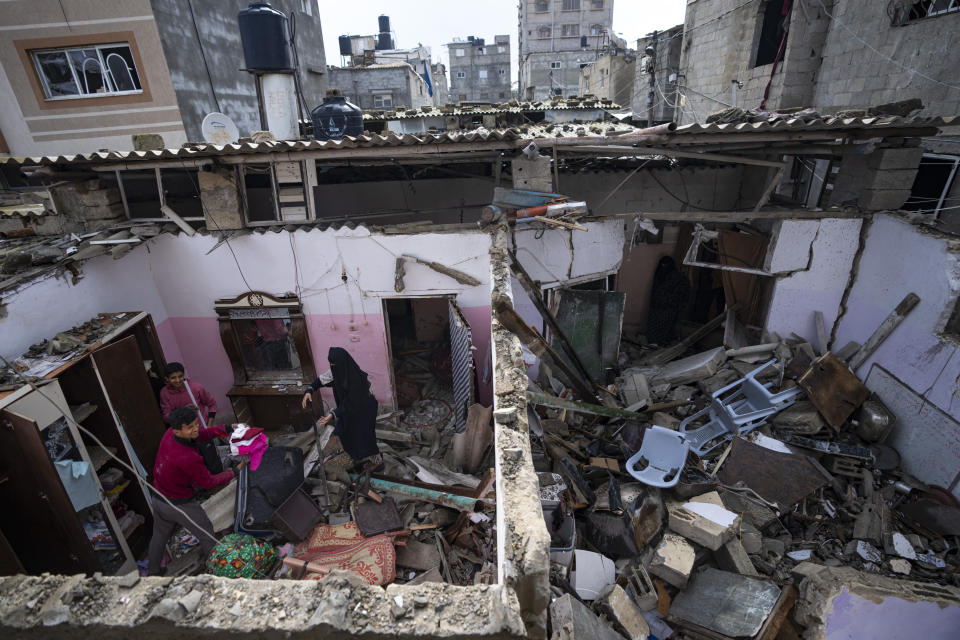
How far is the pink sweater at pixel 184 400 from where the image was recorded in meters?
5.86

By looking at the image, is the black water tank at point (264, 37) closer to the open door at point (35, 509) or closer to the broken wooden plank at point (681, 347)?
the open door at point (35, 509)

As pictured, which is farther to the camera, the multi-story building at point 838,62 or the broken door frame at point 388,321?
the multi-story building at point 838,62

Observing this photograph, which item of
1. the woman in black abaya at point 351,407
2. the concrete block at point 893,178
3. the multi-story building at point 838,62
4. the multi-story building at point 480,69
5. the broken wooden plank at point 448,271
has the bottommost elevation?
the woman in black abaya at point 351,407

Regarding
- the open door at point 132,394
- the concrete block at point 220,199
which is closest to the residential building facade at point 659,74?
the concrete block at point 220,199

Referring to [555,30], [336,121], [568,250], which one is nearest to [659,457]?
[568,250]

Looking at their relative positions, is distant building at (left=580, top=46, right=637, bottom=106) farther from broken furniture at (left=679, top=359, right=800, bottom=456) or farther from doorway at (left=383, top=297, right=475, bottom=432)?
broken furniture at (left=679, top=359, right=800, bottom=456)

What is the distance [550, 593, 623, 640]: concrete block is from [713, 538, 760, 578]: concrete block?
1.73m

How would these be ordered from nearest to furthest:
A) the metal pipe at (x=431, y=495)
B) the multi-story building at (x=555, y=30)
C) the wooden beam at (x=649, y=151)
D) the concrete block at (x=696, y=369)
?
the metal pipe at (x=431, y=495)
the wooden beam at (x=649, y=151)
the concrete block at (x=696, y=369)
the multi-story building at (x=555, y=30)

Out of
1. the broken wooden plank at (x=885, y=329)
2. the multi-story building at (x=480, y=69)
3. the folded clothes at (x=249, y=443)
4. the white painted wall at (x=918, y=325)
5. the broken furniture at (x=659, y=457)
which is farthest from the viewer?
the multi-story building at (x=480, y=69)

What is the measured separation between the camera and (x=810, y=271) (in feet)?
24.4

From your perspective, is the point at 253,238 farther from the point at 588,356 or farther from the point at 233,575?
the point at 588,356

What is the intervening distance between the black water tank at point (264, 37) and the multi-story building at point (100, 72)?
3.29 m

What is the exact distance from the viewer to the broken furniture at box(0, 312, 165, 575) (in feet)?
A: 14.1

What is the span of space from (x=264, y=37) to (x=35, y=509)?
8.52m
